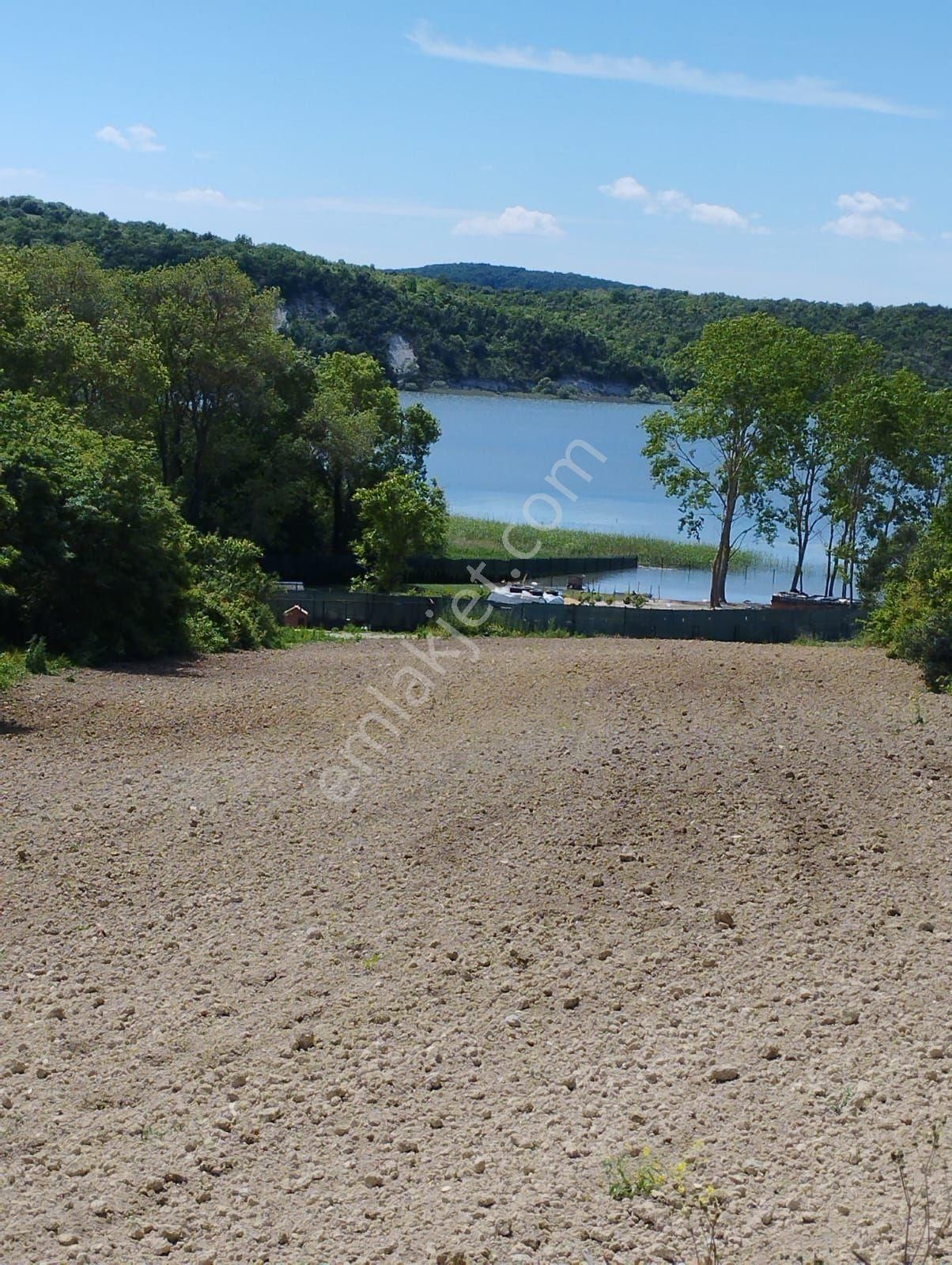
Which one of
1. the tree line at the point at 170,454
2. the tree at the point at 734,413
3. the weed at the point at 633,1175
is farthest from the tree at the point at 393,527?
the weed at the point at 633,1175

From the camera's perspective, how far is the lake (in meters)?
60.7

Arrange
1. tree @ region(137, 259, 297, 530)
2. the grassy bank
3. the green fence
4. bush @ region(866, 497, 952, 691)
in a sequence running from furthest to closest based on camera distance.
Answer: the grassy bank, tree @ region(137, 259, 297, 530), the green fence, bush @ region(866, 497, 952, 691)

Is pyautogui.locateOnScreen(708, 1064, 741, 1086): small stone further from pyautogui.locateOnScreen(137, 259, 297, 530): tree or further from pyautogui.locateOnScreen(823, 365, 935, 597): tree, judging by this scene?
pyautogui.locateOnScreen(823, 365, 935, 597): tree

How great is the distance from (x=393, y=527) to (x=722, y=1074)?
35.8 m

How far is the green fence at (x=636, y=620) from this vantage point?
29.0m

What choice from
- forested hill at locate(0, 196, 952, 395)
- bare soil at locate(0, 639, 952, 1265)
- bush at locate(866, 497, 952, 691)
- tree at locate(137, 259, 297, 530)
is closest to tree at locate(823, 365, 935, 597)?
bush at locate(866, 497, 952, 691)

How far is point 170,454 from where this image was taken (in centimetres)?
4691

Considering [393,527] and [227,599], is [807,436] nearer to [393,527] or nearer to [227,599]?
[393,527]

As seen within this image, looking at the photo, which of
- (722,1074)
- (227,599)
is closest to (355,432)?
(227,599)

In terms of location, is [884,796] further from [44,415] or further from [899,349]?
[899,349]

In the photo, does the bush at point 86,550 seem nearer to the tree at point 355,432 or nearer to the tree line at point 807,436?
the tree at point 355,432

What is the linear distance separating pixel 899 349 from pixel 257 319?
76.4m

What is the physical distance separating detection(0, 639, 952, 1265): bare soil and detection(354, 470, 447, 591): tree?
27334 millimetres

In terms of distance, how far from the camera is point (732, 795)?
36.7 feet
